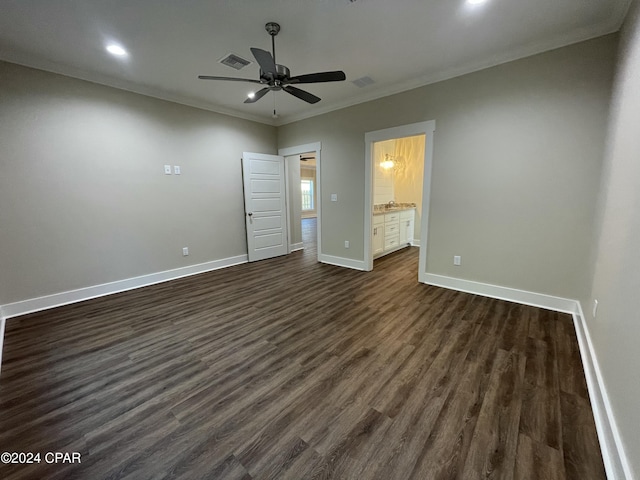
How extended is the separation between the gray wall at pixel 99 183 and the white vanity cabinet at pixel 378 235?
277 centimetres

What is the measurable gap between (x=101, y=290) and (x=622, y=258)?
514 centimetres

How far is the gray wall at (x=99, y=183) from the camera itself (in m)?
2.89

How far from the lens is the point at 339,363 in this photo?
2.06m

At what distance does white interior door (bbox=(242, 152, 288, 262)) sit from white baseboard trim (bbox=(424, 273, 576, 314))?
3059 mm

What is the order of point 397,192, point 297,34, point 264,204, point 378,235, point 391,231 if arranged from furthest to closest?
point 397,192
point 391,231
point 264,204
point 378,235
point 297,34

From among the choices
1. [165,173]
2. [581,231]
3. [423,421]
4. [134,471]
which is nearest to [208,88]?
[165,173]

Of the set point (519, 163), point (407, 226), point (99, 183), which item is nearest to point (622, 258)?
point (519, 163)

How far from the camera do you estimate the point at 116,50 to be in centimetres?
274

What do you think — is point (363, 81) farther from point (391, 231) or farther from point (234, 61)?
point (391, 231)

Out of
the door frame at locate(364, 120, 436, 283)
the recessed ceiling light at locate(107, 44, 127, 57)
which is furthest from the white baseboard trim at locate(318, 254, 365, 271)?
the recessed ceiling light at locate(107, 44, 127, 57)

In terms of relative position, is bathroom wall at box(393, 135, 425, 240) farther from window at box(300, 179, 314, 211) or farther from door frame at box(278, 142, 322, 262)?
window at box(300, 179, 314, 211)

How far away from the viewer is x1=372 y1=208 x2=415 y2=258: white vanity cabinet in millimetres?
5051

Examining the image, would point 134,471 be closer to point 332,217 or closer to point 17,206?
Result: point 17,206

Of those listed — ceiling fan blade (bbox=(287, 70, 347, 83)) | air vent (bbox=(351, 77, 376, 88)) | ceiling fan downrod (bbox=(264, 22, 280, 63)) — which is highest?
air vent (bbox=(351, 77, 376, 88))
